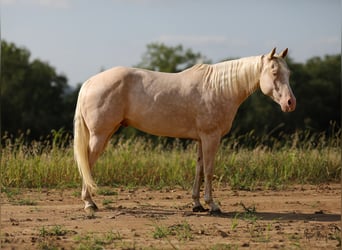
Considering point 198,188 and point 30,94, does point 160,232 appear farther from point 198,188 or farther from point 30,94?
point 30,94

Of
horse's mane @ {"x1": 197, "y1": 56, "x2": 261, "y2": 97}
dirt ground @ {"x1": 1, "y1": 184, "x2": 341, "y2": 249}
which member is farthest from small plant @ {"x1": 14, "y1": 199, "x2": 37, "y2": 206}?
horse's mane @ {"x1": 197, "y1": 56, "x2": 261, "y2": 97}

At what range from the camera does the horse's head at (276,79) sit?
6809 mm

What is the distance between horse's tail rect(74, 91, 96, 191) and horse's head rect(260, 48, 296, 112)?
7.71 feet

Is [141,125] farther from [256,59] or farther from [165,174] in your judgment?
[165,174]

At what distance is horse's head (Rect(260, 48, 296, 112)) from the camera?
6809 millimetres

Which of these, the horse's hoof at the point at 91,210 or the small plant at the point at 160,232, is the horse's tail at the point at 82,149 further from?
the small plant at the point at 160,232

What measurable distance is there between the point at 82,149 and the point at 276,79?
2.59m

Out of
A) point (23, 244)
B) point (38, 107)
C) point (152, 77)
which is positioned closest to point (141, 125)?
point (152, 77)

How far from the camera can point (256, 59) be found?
7125 millimetres

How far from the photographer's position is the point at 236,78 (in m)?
7.13

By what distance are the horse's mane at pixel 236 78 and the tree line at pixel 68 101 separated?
26017 millimetres

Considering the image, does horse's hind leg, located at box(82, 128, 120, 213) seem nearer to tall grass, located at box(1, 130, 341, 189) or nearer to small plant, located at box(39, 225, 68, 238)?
small plant, located at box(39, 225, 68, 238)

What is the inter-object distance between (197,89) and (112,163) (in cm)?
306

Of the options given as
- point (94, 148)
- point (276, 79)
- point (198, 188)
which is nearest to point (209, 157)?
point (198, 188)
